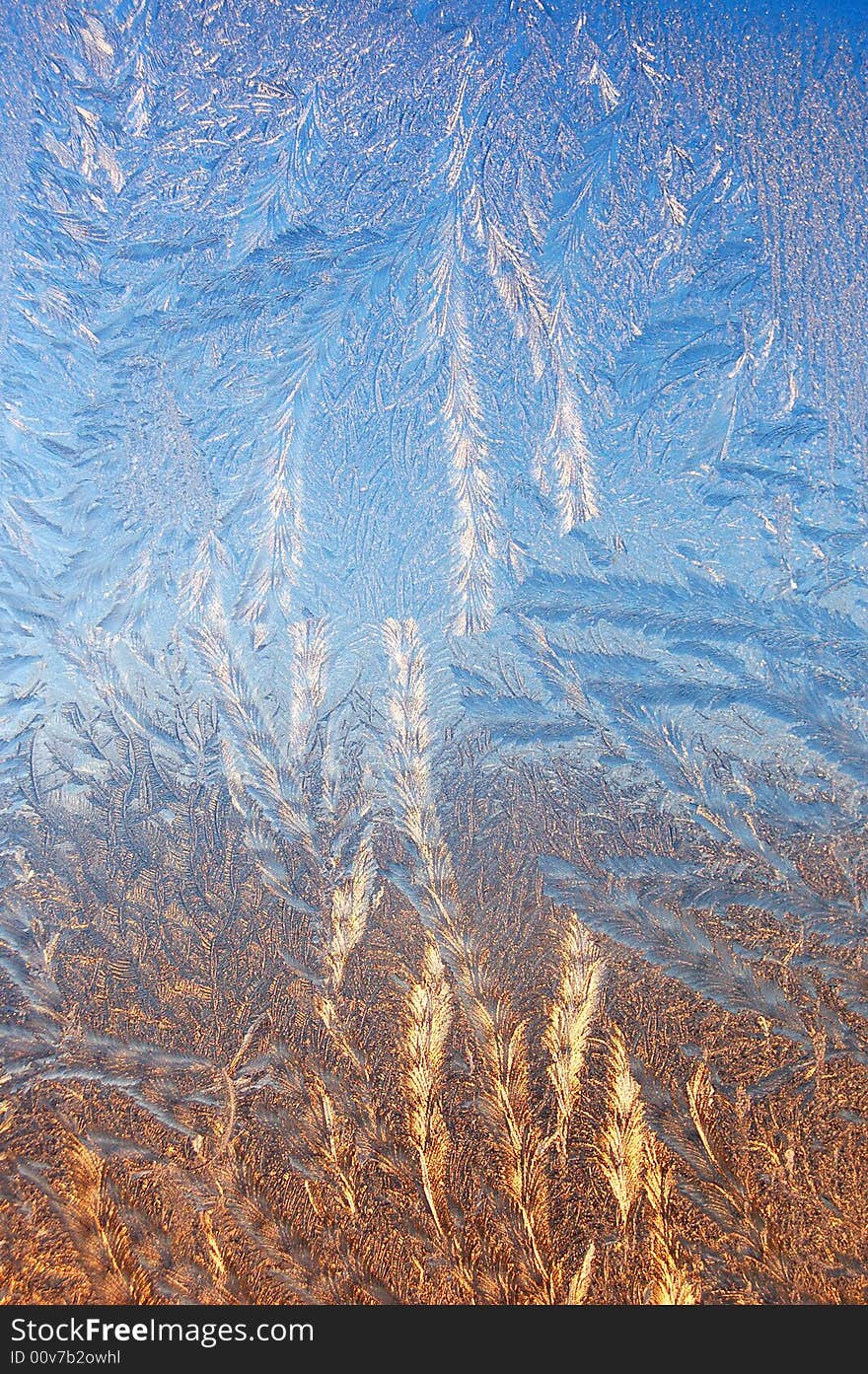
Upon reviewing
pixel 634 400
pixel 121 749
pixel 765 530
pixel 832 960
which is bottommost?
pixel 832 960

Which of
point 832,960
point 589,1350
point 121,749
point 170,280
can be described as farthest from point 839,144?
point 589,1350

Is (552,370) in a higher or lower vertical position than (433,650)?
higher

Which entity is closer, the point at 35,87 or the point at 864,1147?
the point at 864,1147

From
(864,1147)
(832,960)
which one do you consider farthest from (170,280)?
(864,1147)

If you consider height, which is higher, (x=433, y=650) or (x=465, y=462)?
(x=465, y=462)

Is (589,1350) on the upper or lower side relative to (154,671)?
lower

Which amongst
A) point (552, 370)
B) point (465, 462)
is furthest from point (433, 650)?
point (552, 370)

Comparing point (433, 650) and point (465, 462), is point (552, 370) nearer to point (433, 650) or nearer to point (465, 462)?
point (465, 462)

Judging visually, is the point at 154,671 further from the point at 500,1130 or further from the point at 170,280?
the point at 500,1130

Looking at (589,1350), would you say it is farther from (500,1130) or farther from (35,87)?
(35,87)
